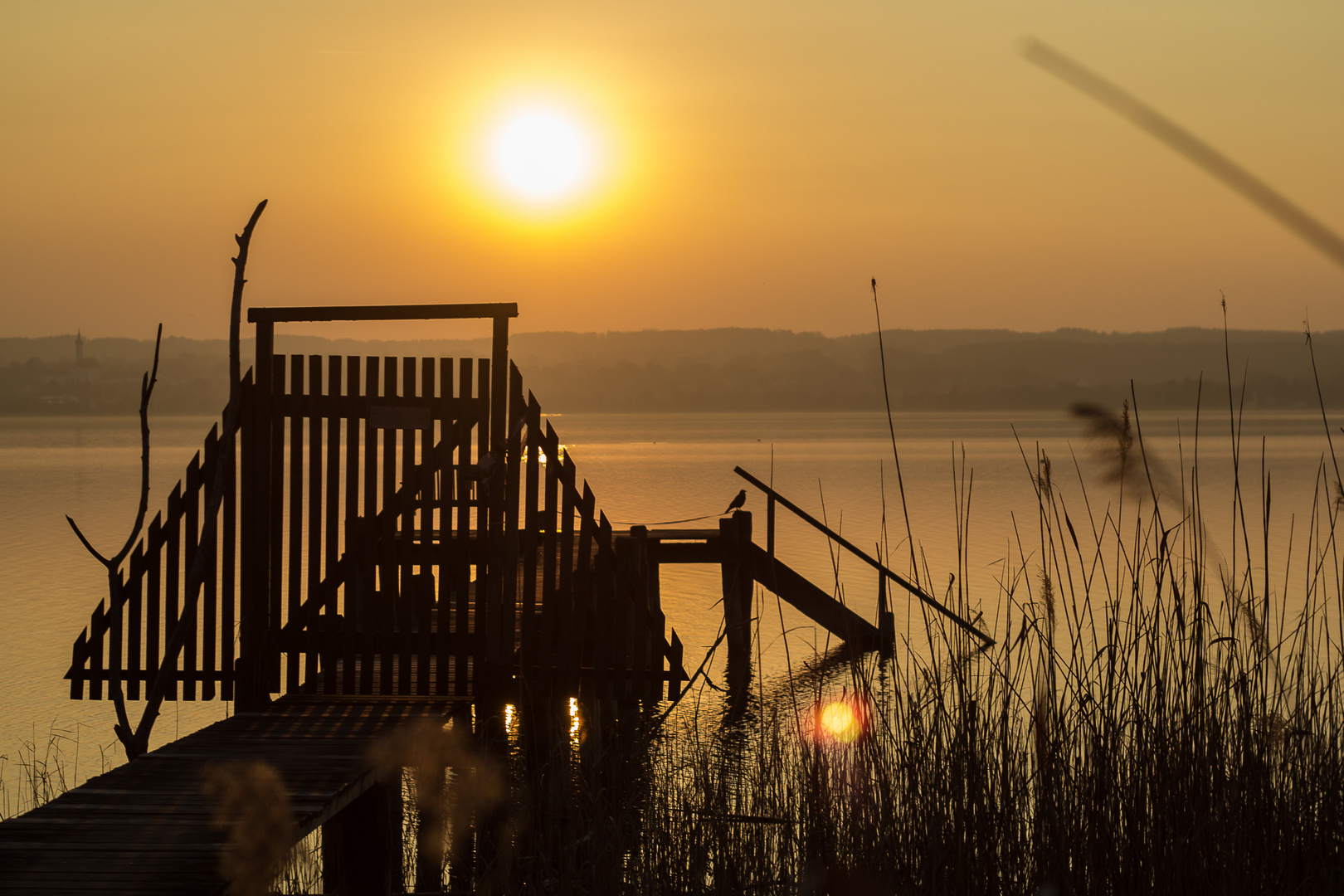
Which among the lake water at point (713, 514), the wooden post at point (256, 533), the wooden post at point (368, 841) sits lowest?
the lake water at point (713, 514)

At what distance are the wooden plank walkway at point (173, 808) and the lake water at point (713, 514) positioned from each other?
218 centimetres

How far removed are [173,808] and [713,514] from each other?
922 inches

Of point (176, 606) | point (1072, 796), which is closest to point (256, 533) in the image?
point (176, 606)

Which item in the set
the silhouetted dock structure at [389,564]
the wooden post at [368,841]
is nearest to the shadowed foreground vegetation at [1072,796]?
the wooden post at [368,841]

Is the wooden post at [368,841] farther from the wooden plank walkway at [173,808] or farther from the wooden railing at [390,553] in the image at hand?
the wooden railing at [390,553]

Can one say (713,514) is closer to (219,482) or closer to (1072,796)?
(219,482)

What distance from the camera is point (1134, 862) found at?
375 cm

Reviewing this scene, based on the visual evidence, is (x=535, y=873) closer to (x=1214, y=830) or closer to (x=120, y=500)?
(x=1214, y=830)

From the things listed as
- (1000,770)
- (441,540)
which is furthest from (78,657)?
(1000,770)

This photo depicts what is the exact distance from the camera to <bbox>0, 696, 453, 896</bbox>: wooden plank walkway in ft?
11.9

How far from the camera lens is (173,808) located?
13.9ft

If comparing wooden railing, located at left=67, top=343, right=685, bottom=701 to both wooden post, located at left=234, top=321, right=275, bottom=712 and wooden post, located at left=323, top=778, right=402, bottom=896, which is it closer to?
wooden post, located at left=234, top=321, right=275, bottom=712

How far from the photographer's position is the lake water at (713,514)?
42.0ft

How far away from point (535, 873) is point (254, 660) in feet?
6.89
